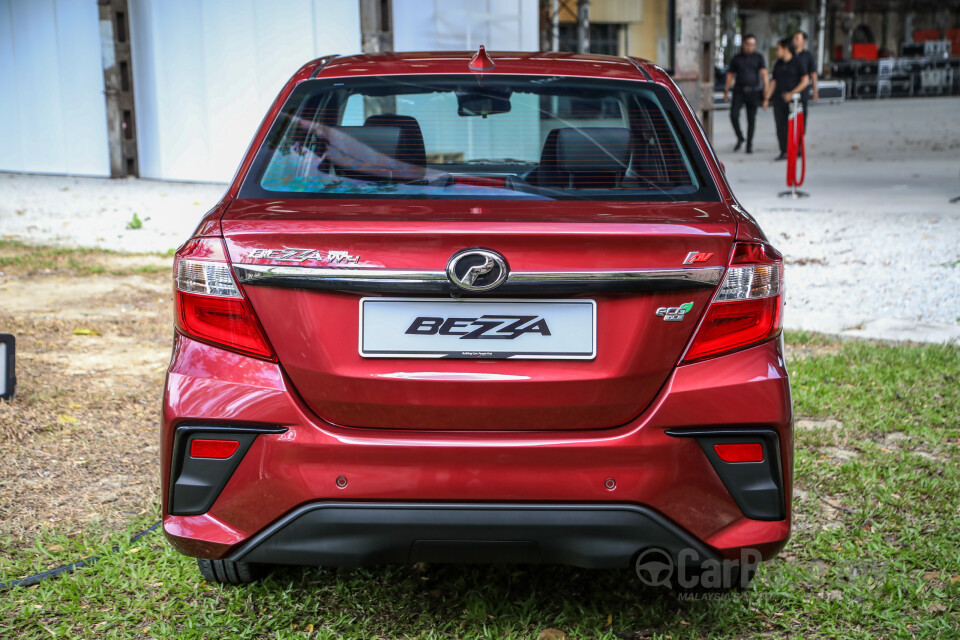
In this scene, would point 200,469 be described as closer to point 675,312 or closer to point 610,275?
point 610,275

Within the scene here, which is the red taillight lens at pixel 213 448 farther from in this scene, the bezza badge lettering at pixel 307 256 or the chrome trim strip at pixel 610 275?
the chrome trim strip at pixel 610 275

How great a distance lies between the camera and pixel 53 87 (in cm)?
1611

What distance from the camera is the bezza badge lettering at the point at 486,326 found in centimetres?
201

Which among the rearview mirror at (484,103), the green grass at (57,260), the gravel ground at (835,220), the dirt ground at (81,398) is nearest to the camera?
the rearview mirror at (484,103)

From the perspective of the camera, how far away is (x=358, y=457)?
2037mm

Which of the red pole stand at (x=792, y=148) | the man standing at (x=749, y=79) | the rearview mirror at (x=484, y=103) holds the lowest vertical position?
the red pole stand at (x=792, y=148)

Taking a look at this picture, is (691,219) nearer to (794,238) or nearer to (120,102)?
(794,238)

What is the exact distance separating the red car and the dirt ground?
1318 millimetres

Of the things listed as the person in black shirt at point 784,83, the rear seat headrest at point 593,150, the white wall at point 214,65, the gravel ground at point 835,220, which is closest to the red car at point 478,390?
the rear seat headrest at point 593,150

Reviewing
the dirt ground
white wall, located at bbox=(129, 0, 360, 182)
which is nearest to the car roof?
the dirt ground

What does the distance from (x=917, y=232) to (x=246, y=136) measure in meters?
9.42

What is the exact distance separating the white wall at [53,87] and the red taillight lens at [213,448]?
14908mm

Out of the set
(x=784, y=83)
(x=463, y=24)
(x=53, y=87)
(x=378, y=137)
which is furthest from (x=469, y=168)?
(x=53, y=87)

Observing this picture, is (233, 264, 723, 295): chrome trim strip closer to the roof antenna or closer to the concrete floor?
the roof antenna
